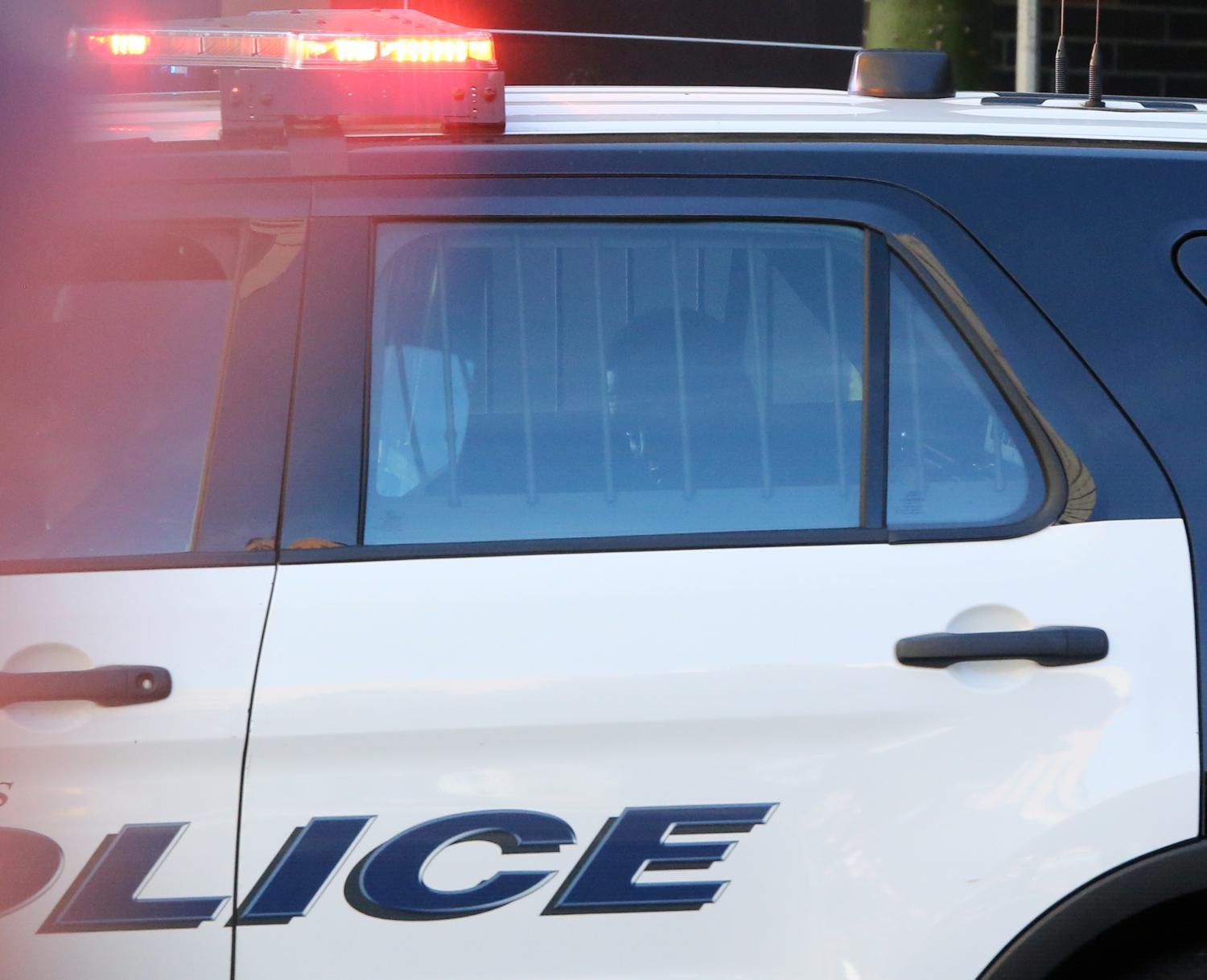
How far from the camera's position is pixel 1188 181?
73.2 inches

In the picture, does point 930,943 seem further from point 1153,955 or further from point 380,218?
point 380,218

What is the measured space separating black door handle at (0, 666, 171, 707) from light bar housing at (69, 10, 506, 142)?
2.37 ft

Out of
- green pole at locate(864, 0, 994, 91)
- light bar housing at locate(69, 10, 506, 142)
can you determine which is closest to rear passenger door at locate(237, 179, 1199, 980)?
light bar housing at locate(69, 10, 506, 142)

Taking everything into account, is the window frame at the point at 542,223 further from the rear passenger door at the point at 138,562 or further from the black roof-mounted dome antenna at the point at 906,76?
the black roof-mounted dome antenna at the point at 906,76

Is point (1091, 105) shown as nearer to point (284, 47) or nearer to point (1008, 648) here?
point (1008, 648)

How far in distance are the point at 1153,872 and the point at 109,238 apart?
5.04ft

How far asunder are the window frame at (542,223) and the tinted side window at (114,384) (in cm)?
14

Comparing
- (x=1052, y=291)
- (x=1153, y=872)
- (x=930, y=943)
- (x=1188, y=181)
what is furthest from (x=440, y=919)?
(x=1188, y=181)

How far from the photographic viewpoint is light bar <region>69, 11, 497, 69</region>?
6.08 feet

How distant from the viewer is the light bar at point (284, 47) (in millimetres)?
1854

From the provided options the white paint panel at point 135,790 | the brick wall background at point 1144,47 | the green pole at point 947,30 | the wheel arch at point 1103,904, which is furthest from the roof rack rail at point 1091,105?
the brick wall background at point 1144,47

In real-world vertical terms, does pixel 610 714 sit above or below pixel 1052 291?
below

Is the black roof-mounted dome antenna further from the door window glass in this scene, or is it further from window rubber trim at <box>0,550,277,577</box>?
window rubber trim at <box>0,550,277,577</box>

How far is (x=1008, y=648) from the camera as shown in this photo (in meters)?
1.71
